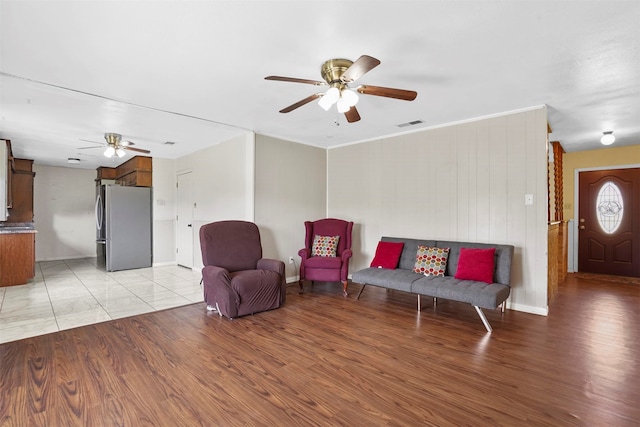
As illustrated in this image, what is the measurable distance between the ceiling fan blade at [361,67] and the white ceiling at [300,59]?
8.9 inches

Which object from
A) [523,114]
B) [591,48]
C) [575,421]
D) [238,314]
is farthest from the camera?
[523,114]

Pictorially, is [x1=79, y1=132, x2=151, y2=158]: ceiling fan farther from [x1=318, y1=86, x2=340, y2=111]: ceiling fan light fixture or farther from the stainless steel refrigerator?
[x1=318, y1=86, x2=340, y2=111]: ceiling fan light fixture

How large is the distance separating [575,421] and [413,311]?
1946 mm

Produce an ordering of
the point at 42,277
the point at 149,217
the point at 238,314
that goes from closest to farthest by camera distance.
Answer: the point at 238,314
the point at 42,277
the point at 149,217

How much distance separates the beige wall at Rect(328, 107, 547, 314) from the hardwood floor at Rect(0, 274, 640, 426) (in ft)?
2.97

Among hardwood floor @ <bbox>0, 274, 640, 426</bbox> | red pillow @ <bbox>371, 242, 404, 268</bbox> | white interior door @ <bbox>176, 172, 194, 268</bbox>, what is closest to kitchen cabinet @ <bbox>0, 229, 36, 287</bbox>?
white interior door @ <bbox>176, 172, 194, 268</bbox>

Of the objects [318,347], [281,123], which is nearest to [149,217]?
[281,123]

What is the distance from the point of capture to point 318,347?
2689 millimetres

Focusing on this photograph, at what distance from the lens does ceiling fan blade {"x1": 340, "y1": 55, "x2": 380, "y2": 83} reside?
1962mm

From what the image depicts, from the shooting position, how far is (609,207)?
5.60 meters

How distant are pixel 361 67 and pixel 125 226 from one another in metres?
5.92

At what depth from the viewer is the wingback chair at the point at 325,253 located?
4.39 metres

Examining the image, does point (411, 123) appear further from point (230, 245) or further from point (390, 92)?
point (230, 245)

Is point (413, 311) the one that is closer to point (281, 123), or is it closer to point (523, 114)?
point (523, 114)
